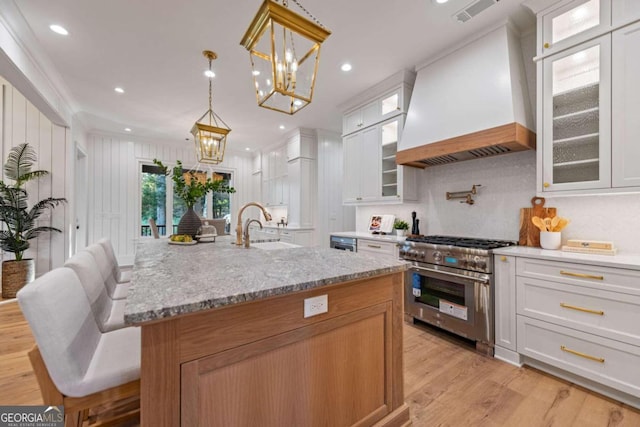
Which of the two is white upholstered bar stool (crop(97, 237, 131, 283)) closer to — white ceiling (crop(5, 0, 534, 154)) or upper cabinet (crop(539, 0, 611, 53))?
white ceiling (crop(5, 0, 534, 154))

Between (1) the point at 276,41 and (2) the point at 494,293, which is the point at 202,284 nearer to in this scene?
(1) the point at 276,41

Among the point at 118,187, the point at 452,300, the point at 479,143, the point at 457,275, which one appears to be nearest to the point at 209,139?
the point at 479,143

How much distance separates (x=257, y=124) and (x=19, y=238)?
12.6ft

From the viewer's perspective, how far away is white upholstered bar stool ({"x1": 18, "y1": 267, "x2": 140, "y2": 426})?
36.4 inches

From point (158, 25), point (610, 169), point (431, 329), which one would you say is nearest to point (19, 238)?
point (158, 25)

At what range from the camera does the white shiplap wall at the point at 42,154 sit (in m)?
4.00

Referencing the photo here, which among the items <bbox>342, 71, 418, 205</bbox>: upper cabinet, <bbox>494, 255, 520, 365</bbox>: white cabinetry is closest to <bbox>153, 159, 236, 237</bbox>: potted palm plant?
<bbox>342, 71, 418, 205</bbox>: upper cabinet

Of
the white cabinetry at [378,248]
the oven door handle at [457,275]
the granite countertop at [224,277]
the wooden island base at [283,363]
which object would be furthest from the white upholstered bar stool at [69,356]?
the white cabinetry at [378,248]

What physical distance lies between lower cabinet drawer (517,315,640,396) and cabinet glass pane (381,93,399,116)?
2601 mm

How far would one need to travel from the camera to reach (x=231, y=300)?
35.4 inches

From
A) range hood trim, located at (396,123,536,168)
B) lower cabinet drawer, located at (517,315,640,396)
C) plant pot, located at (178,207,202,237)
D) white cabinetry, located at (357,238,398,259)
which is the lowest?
lower cabinet drawer, located at (517,315,640,396)

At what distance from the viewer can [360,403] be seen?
132 cm

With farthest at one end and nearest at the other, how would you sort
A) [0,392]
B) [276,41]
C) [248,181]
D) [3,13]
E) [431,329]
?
[248,181] → [431,329] → [3,13] → [0,392] → [276,41]

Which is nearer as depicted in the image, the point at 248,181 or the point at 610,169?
the point at 610,169
